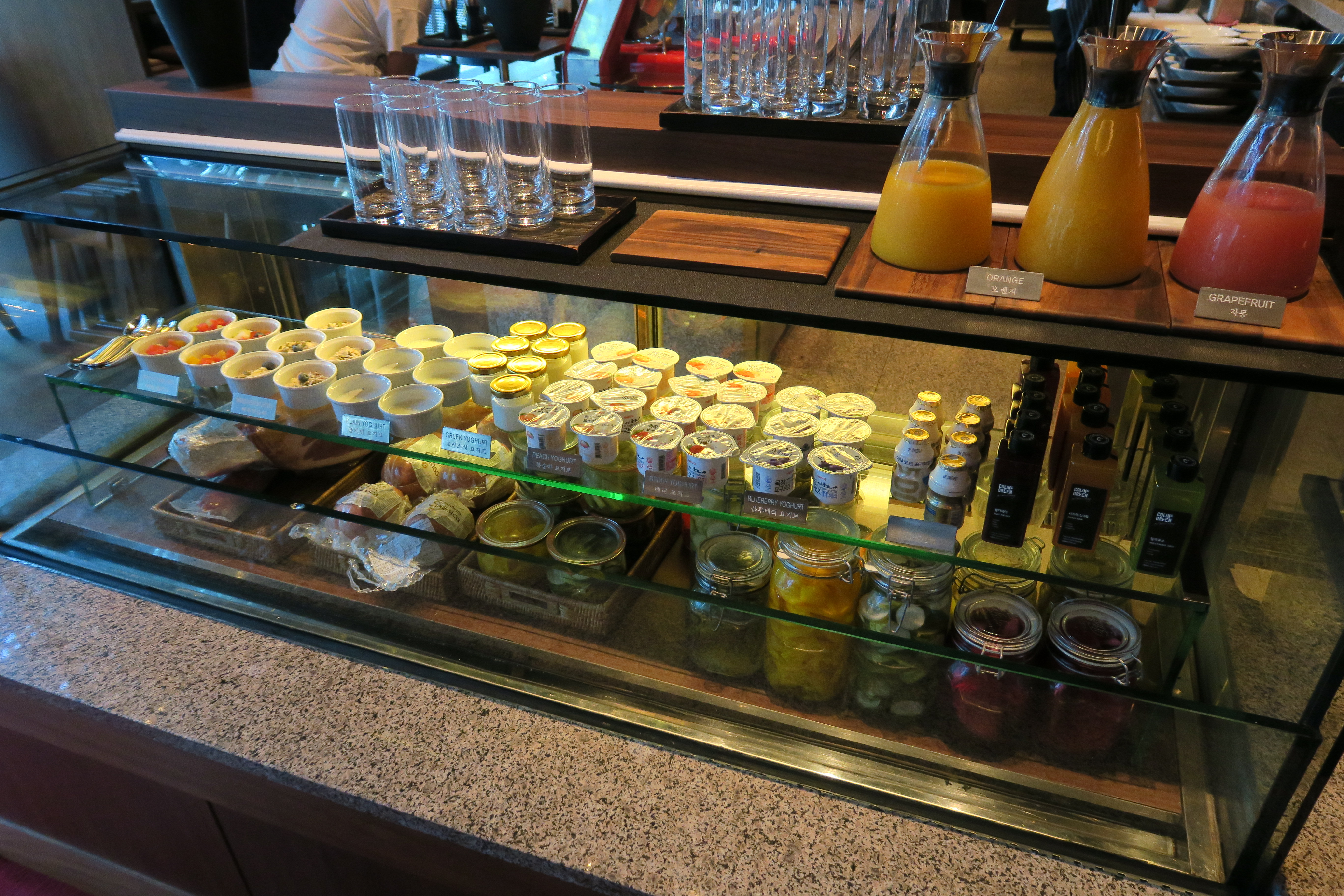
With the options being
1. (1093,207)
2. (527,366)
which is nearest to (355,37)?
(527,366)

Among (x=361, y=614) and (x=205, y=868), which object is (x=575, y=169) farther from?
(x=205, y=868)

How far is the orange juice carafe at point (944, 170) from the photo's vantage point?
747 millimetres

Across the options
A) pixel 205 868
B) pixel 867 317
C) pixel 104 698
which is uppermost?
pixel 867 317

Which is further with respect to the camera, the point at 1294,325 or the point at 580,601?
the point at 580,601

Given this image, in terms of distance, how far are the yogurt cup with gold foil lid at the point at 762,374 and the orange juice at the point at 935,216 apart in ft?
1.16

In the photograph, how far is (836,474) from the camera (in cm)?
99

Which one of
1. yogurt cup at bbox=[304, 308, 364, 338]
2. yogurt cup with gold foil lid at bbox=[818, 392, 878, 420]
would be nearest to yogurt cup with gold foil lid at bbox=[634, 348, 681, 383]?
yogurt cup with gold foil lid at bbox=[818, 392, 878, 420]

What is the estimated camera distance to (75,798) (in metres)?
1.36

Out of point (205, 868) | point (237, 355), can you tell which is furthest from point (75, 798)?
point (237, 355)

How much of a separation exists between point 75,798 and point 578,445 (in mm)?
1041

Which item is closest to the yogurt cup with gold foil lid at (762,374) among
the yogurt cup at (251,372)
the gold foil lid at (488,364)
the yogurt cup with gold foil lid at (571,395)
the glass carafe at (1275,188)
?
the yogurt cup with gold foil lid at (571,395)

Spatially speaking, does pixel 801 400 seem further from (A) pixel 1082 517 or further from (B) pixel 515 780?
(B) pixel 515 780

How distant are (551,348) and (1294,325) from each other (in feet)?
2.94

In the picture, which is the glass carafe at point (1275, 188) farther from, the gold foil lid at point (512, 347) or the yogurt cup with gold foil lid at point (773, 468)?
the gold foil lid at point (512, 347)
